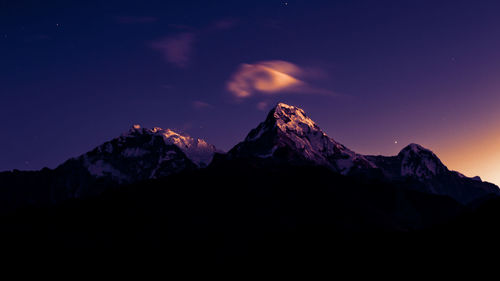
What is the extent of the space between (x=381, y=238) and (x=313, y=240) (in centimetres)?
3913

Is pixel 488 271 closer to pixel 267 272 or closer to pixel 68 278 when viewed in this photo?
pixel 267 272

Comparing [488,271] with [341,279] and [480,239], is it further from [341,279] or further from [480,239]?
[341,279]

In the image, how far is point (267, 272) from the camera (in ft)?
531

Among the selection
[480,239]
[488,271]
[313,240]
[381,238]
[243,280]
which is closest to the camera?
[488,271]

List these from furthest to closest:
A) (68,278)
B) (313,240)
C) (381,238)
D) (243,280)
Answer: (68,278) < (313,240) < (243,280) < (381,238)

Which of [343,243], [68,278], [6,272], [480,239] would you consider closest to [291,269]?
[343,243]

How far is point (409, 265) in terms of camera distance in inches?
4500

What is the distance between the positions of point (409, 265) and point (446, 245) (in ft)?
34.0

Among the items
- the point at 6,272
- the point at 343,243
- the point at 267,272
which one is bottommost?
the point at 6,272

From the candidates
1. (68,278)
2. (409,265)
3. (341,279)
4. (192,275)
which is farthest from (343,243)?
(68,278)

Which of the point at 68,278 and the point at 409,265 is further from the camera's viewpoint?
the point at 68,278

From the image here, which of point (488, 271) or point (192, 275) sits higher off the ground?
point (488, 271)

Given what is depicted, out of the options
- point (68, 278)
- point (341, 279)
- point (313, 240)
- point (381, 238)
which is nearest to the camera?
point (341, 279)

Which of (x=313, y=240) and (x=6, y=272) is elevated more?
(x=313, y=240)
